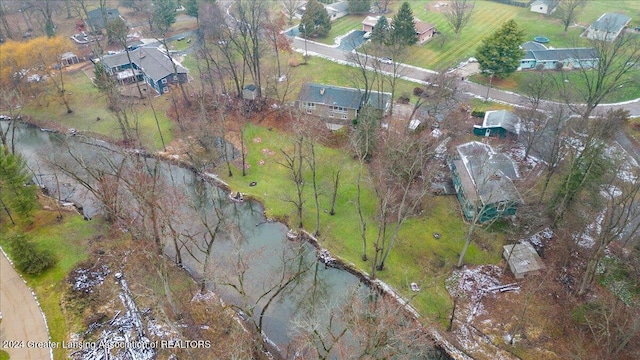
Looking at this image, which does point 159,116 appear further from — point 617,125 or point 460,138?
point 617,125

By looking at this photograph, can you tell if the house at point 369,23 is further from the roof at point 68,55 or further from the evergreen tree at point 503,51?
the roof at point 68,55

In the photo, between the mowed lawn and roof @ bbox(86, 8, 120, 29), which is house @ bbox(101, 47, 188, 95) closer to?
roof @ bbox(86, 8, 120, 29)

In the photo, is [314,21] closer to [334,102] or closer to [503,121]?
[334,102]

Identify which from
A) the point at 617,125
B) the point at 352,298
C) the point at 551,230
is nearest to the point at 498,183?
the point at 551,230

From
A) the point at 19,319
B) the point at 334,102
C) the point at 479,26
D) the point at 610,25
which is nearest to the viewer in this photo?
the point at 19,319

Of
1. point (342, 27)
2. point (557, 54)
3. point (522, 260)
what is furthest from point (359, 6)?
point (522, 260)

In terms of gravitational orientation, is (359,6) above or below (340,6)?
above
